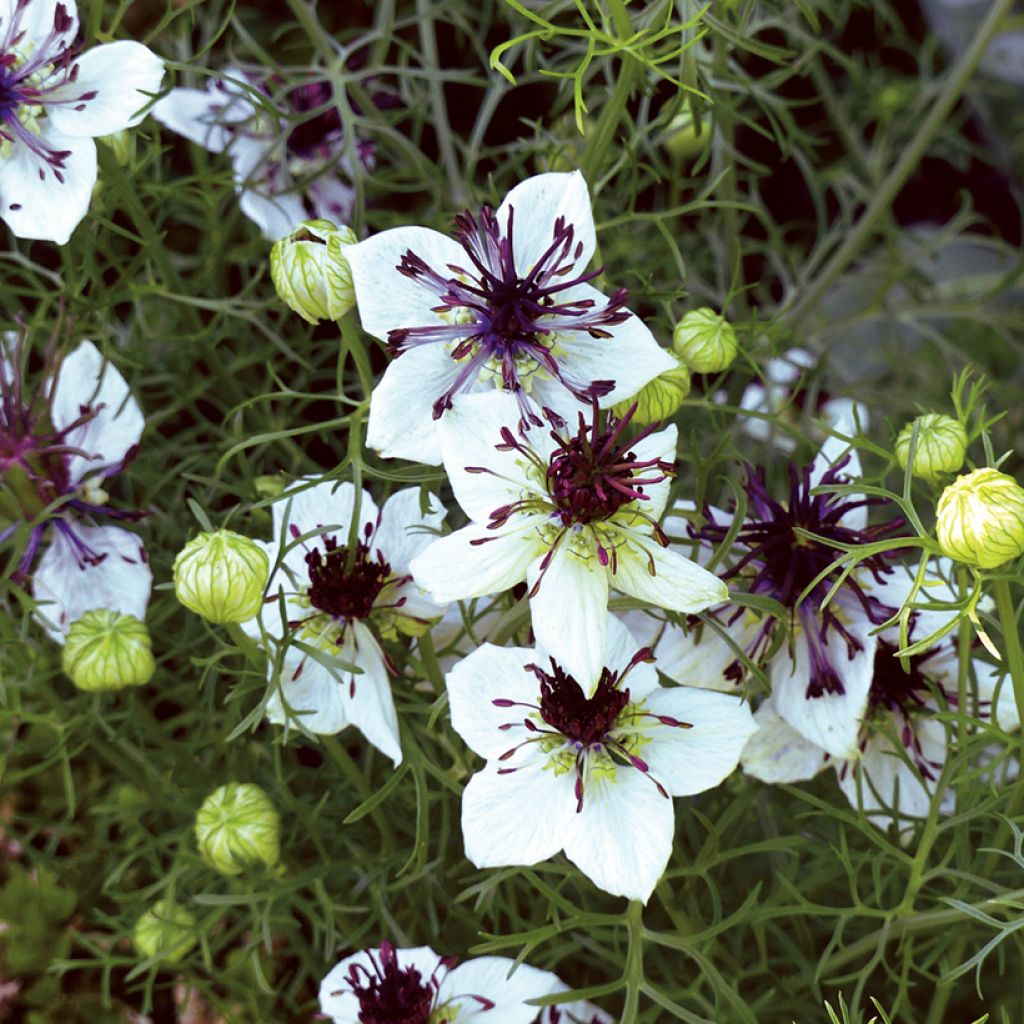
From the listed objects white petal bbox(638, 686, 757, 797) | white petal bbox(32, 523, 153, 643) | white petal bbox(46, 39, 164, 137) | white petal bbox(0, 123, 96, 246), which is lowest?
white petal bbox(32, 523, 153, 643)

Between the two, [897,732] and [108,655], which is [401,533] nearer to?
[108,655]

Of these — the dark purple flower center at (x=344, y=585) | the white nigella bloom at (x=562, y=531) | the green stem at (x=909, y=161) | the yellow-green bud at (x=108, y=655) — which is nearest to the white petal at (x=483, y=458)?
the white nigella bloom at (x=562, y=531)

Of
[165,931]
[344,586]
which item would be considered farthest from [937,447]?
[165,931]

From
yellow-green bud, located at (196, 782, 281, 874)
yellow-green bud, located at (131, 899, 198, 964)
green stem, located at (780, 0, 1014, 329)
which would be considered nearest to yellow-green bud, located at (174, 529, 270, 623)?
yellow-green bud, located at (196, 782, 281, 874)

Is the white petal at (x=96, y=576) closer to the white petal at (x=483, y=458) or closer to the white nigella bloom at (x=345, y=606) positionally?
the white nigella bloom at (x=345, y=606)

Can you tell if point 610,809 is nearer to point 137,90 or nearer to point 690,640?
point 690,640

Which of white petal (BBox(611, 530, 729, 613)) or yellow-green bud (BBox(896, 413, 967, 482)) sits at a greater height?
yellow-green bud (BBox(896, 413, 967, 482))

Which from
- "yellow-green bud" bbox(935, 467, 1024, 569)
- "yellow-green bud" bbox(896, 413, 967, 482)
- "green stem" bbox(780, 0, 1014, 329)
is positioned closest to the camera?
"yellow-green bud" bbox(935, 467, 1024, 569)

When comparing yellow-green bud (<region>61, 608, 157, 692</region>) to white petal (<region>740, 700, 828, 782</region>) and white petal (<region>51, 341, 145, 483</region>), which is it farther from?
white petal (<region>740, 700, 828, 782</region>)
